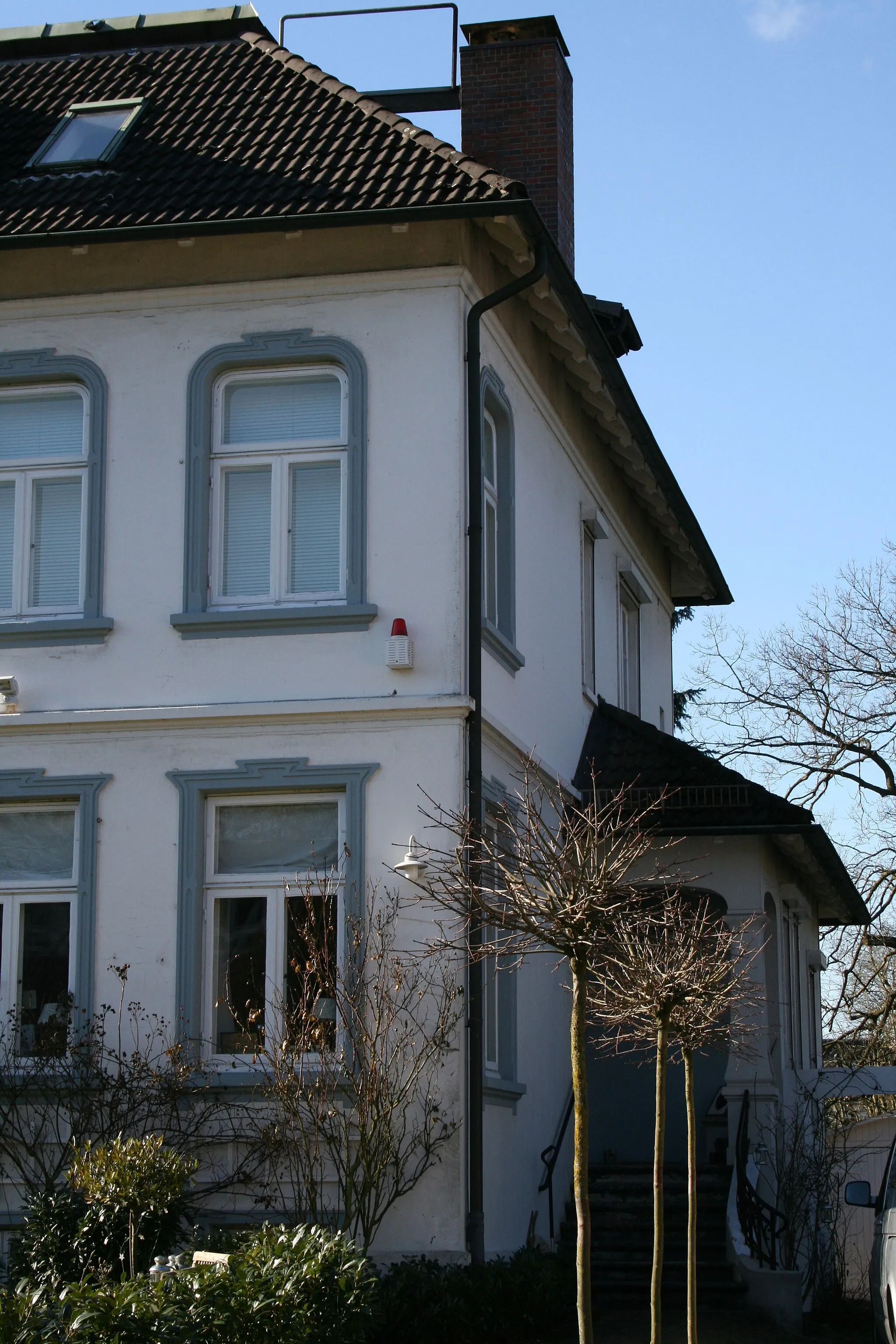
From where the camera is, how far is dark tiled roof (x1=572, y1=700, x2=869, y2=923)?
15.8 metres

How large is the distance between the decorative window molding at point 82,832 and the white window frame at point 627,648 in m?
7.88

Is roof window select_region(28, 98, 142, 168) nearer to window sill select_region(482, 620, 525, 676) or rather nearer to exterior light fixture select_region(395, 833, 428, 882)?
window sill select_region(482, 620, 525, 676)

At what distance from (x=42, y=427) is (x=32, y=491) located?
1.67 feet

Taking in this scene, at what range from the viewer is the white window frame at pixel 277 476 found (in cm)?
1297

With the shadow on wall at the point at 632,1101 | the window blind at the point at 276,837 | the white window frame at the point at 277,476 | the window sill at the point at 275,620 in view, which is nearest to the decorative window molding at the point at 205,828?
the window blind at the point at 276,837

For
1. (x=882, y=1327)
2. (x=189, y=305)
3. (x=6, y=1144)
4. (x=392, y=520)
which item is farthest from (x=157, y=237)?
(x=882, y=1327)

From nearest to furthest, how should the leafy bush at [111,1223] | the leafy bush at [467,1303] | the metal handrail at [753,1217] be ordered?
the leafy bush at [111,1223] < the leafy bush at [467,1303] < the metal handrail at [753,1217]

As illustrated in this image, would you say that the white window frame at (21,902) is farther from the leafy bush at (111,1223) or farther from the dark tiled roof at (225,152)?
the dark tiled roof at (225,152)

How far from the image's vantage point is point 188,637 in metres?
12.9

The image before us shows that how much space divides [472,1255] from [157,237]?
289 inches

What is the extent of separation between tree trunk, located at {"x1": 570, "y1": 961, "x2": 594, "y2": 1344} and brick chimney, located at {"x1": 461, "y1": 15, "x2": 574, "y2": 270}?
447 inches

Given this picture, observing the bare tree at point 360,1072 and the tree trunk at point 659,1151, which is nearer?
the tree trunk at point 659,1151

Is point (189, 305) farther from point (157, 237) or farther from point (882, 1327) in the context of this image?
point (882, 1327)

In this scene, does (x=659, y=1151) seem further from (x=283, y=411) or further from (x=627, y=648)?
(x=627, y=648)
